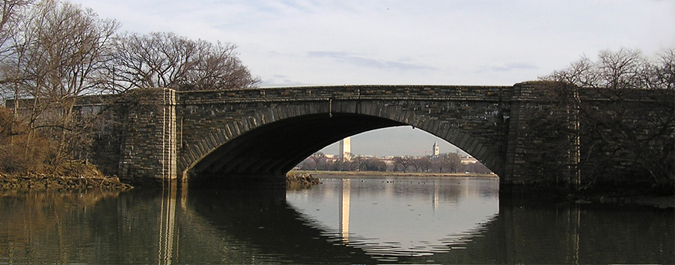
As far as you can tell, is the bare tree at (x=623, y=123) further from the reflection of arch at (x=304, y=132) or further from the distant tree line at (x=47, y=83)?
the distant tree line at (x=47, y=83)

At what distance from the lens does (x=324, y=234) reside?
14836 mm

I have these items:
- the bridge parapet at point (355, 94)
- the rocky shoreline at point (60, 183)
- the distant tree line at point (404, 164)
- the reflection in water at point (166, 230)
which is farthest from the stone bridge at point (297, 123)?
the distant tree line at point (404, 164)

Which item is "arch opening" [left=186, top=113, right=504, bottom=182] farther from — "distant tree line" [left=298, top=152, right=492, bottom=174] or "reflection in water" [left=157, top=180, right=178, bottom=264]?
"distant tree line" [left=298, top=152, right=492, bottom=174]

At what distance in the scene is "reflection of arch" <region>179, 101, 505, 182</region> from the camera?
27312 mm

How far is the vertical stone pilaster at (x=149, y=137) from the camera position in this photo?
31609 millimetres

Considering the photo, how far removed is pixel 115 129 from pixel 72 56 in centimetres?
407

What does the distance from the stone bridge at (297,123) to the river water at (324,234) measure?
4688 millimetres

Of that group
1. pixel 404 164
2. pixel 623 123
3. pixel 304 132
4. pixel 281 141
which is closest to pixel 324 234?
pixel 623 123

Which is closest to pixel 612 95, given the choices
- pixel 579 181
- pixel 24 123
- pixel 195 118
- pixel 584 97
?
pixel 584 97

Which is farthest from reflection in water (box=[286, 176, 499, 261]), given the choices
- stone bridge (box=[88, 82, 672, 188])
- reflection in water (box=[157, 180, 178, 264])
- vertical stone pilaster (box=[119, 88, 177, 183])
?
vertical stone pilaster (box=[119, 88, 177, 183])

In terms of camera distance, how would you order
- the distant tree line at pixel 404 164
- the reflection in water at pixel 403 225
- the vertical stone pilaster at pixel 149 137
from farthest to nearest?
the distant tree line at pixel 404 164 < the vertical stone pilaster at pixel 149 137 < the reflection in water at pixel 403 225

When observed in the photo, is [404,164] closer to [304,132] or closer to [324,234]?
[304,132]

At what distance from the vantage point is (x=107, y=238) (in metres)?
13.4

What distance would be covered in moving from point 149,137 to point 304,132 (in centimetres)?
780
